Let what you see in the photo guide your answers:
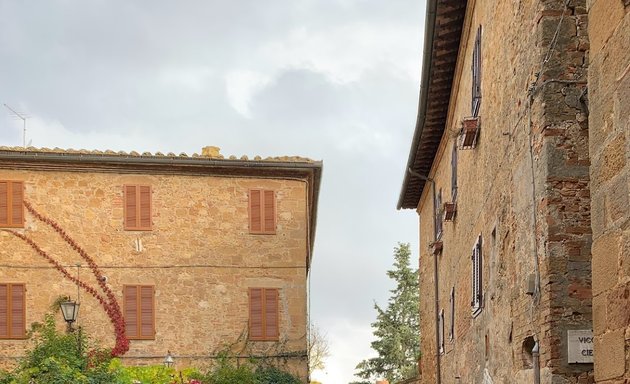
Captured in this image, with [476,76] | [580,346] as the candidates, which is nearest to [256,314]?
[476,76]

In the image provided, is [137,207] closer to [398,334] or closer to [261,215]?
[261,215]

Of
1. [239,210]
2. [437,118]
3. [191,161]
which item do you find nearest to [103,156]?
[191,161]

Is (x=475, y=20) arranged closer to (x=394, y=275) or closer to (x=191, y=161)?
(x=191, y=161)

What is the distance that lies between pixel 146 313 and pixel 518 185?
15.1 metres

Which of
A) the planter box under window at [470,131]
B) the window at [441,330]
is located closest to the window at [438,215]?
the window at [441,330]

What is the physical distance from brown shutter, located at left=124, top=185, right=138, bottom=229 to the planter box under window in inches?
483

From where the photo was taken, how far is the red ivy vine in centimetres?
2153

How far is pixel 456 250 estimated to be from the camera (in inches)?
591

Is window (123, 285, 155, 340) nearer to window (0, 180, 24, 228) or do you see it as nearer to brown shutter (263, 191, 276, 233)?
window (0, 180, 24, 228)

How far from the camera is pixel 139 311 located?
71.1ft

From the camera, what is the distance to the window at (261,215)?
22.3 meters

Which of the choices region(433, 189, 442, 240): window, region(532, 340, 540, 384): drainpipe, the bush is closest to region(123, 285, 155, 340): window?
the bush

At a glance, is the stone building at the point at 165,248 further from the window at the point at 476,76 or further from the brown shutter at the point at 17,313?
the window at the point at 476,76

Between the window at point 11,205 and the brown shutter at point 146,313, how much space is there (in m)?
3.40
